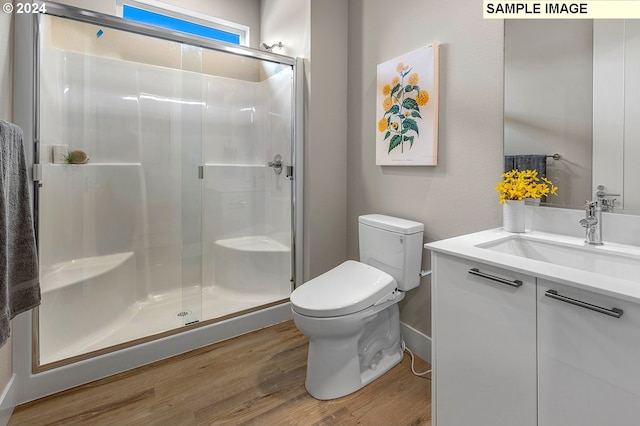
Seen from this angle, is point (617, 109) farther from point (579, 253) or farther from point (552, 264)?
point (552, 264)

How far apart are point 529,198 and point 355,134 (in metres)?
1.26

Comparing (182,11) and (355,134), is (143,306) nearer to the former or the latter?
(355,134)

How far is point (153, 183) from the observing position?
2285 millimetres

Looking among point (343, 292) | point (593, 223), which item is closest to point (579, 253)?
point (593, 223)

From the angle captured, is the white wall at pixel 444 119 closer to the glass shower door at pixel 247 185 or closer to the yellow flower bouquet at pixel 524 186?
the yellow flower bouquet at pixel 524 186

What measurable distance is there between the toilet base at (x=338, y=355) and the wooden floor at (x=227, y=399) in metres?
0.04

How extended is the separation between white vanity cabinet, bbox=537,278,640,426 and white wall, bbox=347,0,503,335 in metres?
0.71

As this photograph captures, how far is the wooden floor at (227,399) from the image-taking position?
1427 millimetres

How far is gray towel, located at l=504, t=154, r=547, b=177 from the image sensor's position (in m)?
1.39

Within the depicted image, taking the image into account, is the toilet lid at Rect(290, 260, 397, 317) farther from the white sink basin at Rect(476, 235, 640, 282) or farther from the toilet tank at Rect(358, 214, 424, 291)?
the white sink basin at Rect(476, 235, 640, 282)

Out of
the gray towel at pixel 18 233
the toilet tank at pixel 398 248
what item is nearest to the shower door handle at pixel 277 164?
the toilet tank at pixel 398 248

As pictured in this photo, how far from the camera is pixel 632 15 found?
1132 mm

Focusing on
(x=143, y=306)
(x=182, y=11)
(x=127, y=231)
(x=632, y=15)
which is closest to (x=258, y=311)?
(x=143, y=306)

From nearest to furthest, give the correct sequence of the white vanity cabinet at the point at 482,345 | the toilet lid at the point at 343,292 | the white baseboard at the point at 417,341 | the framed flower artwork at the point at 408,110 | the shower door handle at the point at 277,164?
the white vanity cabinet at the point at 482,345 < the toilet lid at the point at 343,292 < the framed flower artwork at the point at 408,110 < the white baseboard at the point at 417,341 < the shower door handle at the point at 277,164
